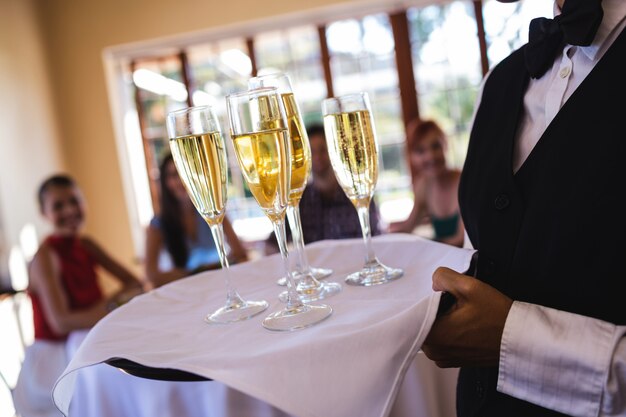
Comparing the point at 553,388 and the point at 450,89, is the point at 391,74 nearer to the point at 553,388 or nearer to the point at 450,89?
the point at 450,89

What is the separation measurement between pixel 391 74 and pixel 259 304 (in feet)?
16.8

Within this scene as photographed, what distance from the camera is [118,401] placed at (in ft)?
3.41

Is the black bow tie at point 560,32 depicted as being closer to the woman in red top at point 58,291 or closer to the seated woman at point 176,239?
the woman in red top at point 58,291

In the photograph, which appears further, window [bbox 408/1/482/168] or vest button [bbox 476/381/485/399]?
window [bbox 408/1/482/168]

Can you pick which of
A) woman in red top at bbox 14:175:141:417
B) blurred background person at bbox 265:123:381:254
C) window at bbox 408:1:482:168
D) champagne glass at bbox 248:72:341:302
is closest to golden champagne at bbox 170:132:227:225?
champagne glass at bbox 248:72:341:302

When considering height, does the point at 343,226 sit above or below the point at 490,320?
below

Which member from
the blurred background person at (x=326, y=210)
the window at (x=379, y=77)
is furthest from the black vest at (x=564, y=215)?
the window at (x=379, y=77)

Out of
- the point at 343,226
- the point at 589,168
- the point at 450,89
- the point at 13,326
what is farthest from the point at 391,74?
the point at 589,168

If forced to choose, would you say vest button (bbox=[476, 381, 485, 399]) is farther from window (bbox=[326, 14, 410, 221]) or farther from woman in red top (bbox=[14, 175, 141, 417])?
window (bbox=[326, 14, 410, 221])

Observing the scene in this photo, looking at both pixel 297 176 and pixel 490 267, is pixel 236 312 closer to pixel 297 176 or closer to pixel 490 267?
pixel 297 176

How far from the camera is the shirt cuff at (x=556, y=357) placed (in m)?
0.75

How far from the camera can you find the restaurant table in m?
0.65

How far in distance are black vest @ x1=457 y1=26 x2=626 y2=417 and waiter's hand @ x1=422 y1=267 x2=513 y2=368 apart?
10 cm

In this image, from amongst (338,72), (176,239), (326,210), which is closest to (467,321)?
(326,210)
